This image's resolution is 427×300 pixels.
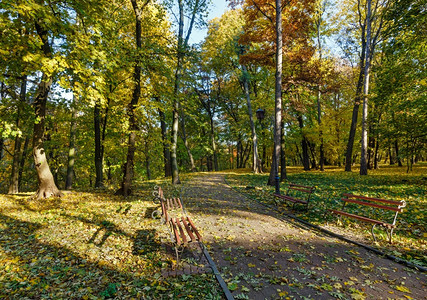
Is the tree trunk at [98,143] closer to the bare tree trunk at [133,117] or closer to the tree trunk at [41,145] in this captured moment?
the tree trunk at [41,145]

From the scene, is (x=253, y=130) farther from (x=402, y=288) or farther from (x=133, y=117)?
(x=402, y=288)

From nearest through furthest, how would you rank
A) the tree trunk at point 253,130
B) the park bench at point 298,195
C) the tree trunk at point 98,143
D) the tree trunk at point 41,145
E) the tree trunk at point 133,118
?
1. the park bench at point 298,195
2. the tree trunk at point 41,145
3. the tree trunk at point 133,118
4. the tree trunk at point 98,143
5. the tree trunk at point 253,130

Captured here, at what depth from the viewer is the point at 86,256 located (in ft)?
14.5

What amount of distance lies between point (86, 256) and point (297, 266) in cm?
419

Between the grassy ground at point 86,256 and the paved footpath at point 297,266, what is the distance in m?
0.71

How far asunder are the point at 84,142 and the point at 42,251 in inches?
509

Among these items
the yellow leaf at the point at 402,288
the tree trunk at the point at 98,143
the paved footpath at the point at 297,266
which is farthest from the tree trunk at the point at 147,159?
the yellow leaf at the point at 402,288

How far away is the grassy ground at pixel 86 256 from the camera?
3.29 metres

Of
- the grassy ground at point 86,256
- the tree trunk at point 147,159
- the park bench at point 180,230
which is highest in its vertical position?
the tree trunk at point 147,159

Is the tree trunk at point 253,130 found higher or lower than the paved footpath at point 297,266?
higher

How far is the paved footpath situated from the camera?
126 inches

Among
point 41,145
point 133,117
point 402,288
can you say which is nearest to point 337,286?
point 402,288

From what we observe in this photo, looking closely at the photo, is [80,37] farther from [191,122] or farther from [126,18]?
[191,122]

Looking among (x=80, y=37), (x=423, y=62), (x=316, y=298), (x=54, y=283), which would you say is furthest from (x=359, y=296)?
(x=423, y=62)
